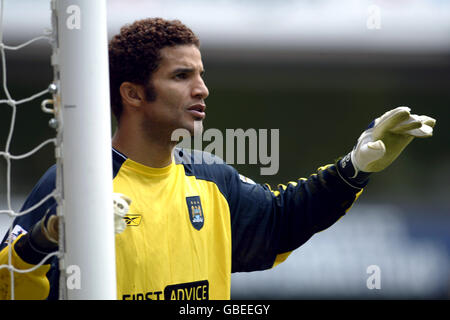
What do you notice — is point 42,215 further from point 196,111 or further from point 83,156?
point 196,111


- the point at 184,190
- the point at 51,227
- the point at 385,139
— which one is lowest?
the point at 51,227

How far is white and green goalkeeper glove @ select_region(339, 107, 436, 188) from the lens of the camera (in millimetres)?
2172

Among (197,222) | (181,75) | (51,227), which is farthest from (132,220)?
(181,75)

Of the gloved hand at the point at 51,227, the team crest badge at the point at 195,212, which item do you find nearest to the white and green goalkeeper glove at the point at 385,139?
the team crest badge at the point at 195,212

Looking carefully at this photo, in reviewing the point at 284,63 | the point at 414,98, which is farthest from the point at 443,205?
the point at 284,63

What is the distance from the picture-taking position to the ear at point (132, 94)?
2424 mm

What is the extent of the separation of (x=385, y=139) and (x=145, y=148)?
86cm

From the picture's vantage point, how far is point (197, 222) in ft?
7.75

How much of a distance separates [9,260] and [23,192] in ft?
18.9

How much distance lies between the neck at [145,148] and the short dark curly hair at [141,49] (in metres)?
0.15

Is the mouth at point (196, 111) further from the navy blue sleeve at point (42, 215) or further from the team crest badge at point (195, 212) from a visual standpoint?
the navy blue sleeve at point (42, 215)

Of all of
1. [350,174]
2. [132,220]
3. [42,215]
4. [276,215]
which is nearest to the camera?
[42,215]

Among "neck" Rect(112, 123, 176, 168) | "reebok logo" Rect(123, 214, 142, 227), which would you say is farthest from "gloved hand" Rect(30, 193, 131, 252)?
"neck" Rect(112, 123, 176, 168)

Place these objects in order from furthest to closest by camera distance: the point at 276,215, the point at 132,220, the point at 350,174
Result: 1. the point at 276,215
2. the point at 350,174
3. the point at 132,220
